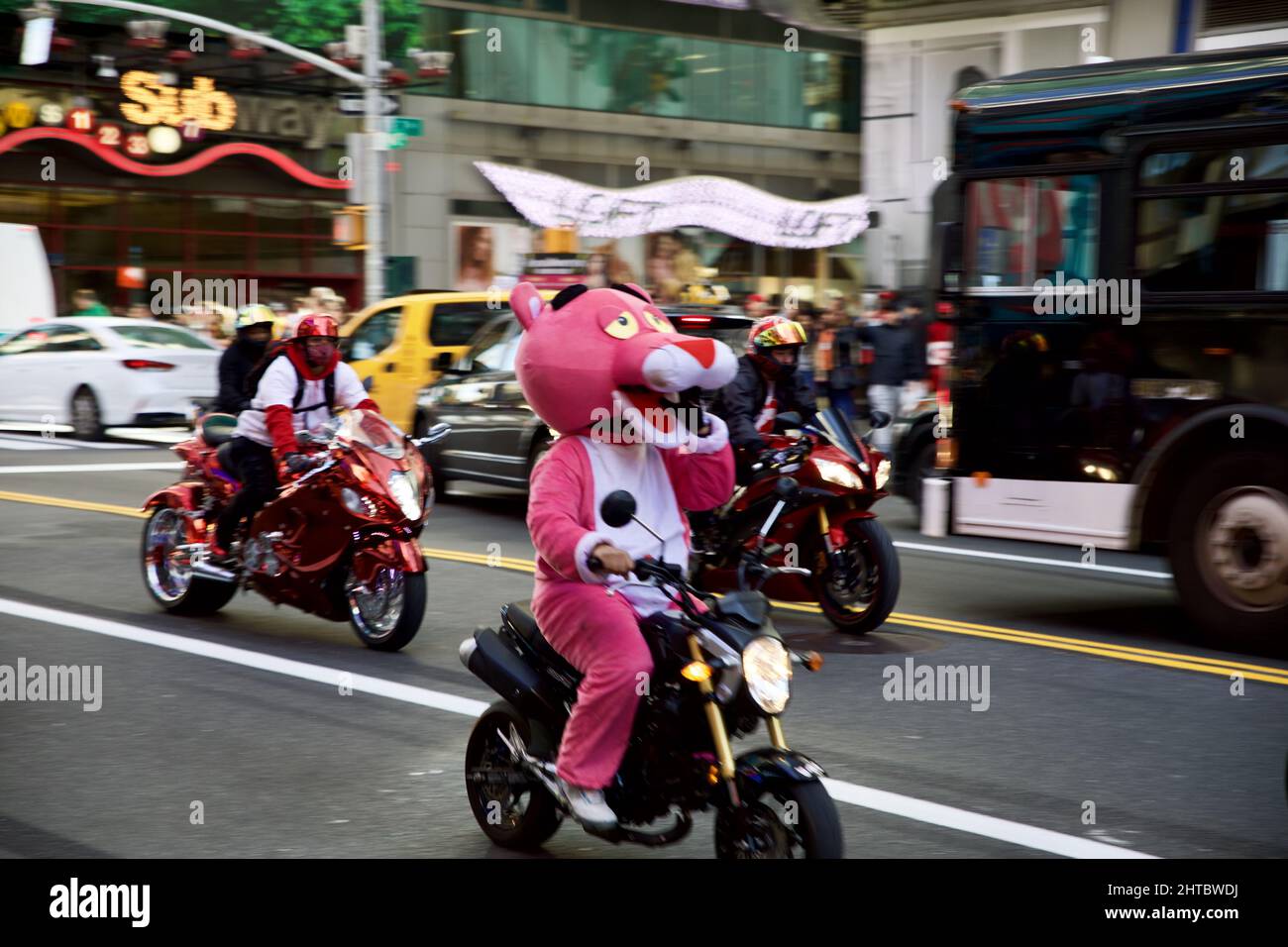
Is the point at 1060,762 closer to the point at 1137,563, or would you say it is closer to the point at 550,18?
the point at 1137,563

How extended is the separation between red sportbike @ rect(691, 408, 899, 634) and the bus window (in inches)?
48.4

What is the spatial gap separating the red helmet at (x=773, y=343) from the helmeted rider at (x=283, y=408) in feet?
6.99

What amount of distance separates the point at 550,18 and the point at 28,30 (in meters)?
15.7

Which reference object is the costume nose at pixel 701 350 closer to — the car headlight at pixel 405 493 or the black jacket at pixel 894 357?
the car headlight at pixel 405 493

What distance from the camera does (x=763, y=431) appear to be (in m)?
9.62

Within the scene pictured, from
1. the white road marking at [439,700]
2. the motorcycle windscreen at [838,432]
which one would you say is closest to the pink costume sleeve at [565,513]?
the white road marking at [439,700]

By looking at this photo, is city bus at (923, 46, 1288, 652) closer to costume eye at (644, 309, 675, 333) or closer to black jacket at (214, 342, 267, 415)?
black jacket at (214, 342, 267, 415)

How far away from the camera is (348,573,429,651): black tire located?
8516 mm

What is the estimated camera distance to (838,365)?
1875 cm

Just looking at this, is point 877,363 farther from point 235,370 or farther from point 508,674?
point 508,674

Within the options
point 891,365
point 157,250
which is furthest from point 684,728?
point 157,250

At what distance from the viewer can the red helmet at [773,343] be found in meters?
9.55

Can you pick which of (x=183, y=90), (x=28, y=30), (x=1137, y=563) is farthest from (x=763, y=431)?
(x=183, y=90)

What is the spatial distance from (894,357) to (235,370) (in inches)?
394
